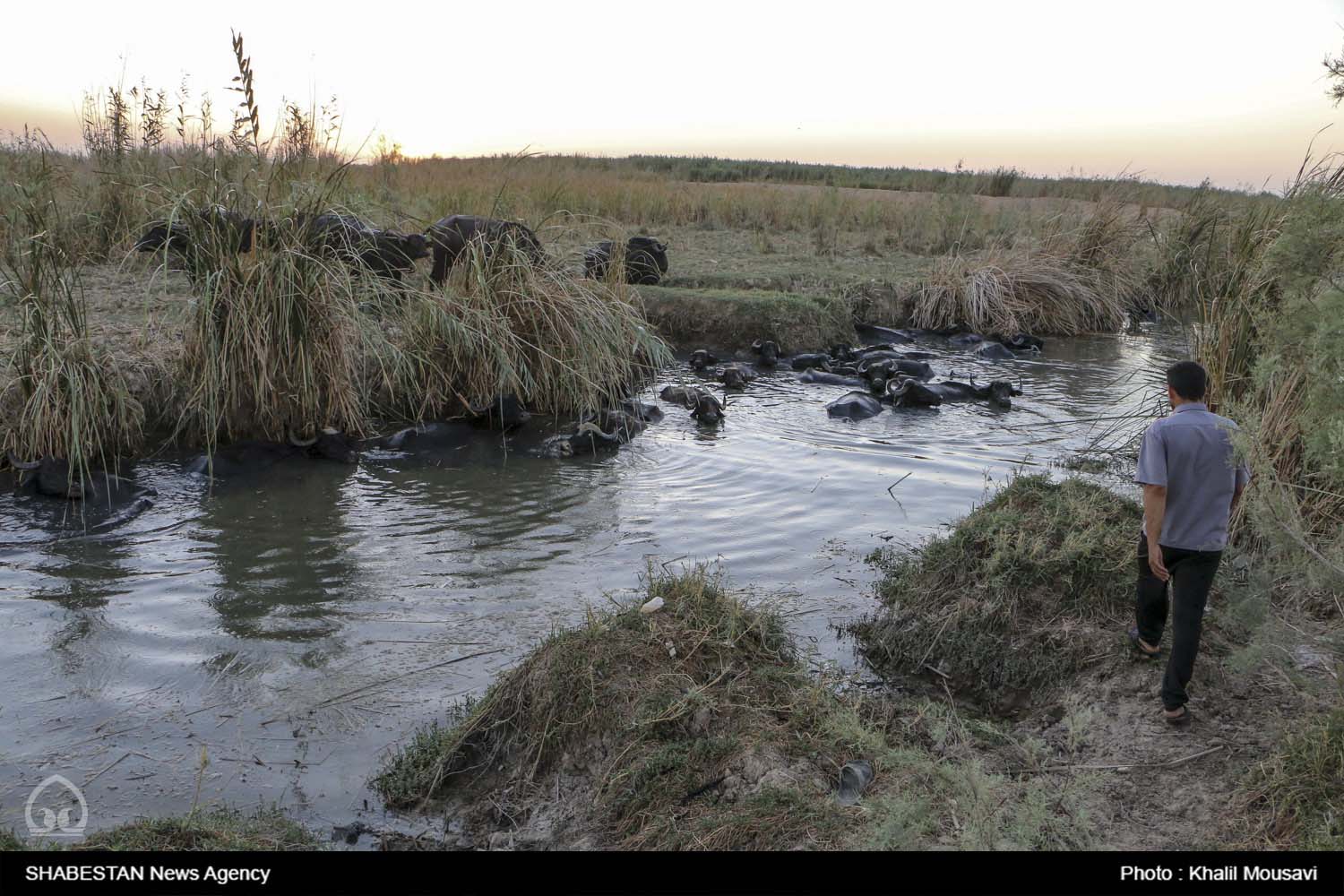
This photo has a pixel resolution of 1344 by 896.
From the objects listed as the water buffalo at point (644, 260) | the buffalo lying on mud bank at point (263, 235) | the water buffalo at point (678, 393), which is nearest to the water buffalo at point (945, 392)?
the water buffalo at point (678, 393)

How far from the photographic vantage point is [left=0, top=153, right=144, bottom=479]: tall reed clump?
629cm

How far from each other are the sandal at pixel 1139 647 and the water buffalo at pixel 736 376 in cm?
682

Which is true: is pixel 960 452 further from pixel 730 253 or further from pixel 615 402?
pixel 730 253

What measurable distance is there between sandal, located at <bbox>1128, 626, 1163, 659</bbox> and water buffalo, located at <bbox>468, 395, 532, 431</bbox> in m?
5.41

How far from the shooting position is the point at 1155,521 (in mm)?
3600

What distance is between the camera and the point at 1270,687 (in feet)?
12.2

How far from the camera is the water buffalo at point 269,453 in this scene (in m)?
6.97

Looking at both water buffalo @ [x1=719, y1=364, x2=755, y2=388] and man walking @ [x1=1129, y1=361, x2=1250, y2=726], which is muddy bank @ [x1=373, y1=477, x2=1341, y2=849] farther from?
water buffalo @ [x1=719, y1=364, x2=755, y2=388]

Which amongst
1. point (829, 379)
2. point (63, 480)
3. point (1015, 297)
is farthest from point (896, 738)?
point (1015, 297)

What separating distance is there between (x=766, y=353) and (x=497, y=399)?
4.61m

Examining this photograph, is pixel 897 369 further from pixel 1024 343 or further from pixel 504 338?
pixel 504 338

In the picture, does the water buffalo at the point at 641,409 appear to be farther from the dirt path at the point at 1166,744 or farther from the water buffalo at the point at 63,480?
the dirt path at the point at 1166,744

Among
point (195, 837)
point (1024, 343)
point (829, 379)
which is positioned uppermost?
point (1024, 343)
